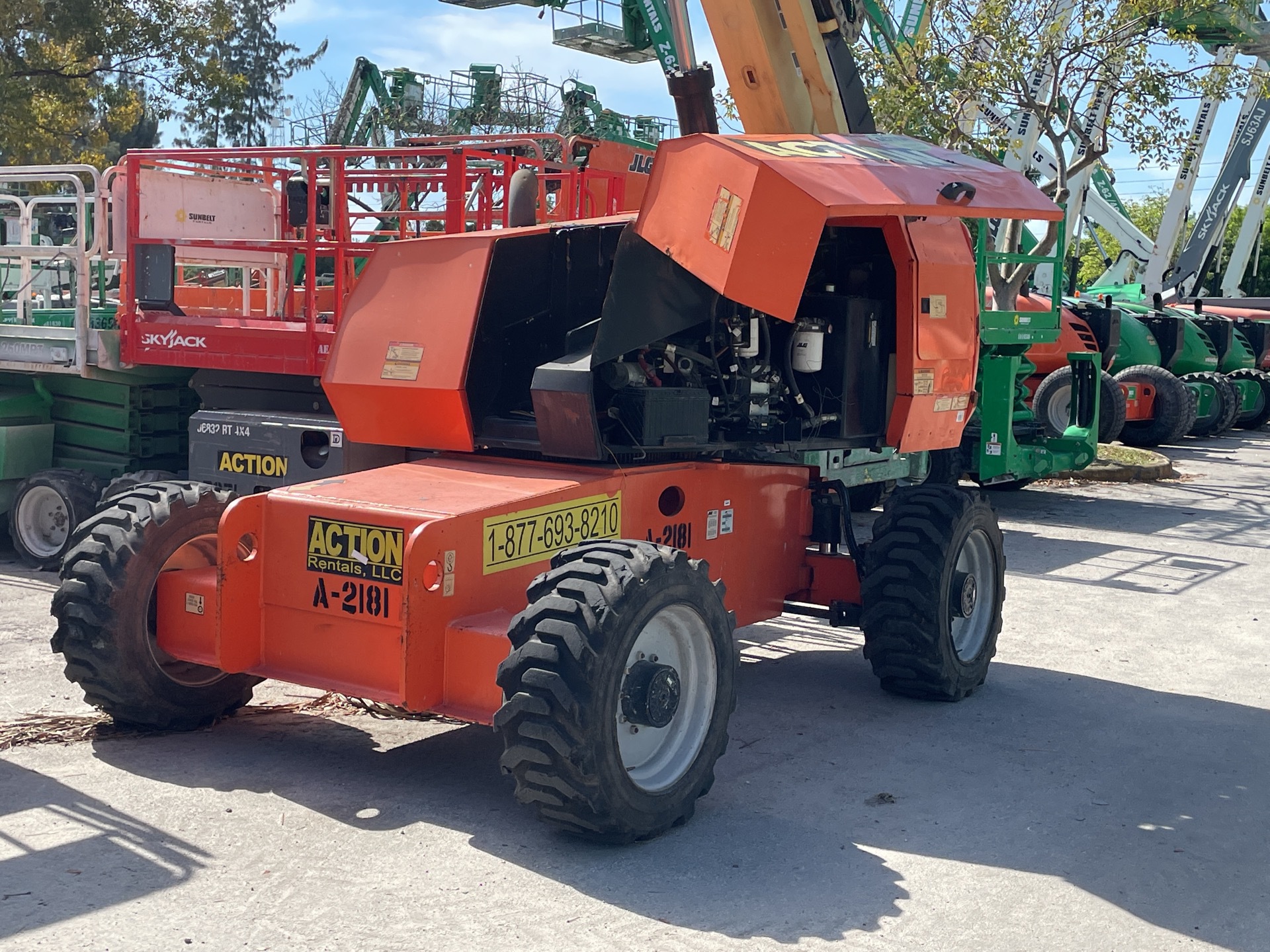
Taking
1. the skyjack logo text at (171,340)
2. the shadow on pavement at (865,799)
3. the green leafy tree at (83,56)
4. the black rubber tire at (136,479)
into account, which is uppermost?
the green leafy tree at (83,56)

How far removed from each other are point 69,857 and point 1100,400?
44.2 ft

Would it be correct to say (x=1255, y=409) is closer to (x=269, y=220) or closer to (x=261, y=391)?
(x=269, y=220)

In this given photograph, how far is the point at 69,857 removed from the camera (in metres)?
4.52

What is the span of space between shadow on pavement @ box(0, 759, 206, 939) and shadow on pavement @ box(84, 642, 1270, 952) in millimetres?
419

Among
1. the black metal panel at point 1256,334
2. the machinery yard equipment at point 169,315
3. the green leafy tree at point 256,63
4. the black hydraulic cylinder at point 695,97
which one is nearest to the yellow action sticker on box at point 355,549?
the black hydraulic cylinder at point 695,97

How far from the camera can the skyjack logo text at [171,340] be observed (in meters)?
9.30

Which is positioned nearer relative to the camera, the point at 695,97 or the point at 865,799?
the point at 865,799

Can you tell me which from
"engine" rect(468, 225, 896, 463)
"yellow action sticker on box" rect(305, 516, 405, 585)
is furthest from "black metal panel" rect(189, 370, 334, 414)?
"yellow action sticker on box" rect(305, 516, 405, 585)

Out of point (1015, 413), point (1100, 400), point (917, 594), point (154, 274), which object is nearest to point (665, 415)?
point (917, 594)

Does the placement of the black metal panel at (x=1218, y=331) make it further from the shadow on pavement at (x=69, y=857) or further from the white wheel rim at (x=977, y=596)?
the shadow on pavement at (x=69, y=857)

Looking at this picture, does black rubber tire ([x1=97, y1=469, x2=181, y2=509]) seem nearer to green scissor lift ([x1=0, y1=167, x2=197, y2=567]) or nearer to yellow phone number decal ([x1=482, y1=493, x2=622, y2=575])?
green scissor lift ([x1=0, y1=167, x2=197, y2=567])

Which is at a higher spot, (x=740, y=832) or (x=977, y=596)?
(x=977, y=596)

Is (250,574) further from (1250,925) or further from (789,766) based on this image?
(1250,925)

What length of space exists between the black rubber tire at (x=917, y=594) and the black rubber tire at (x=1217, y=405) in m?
16.8
